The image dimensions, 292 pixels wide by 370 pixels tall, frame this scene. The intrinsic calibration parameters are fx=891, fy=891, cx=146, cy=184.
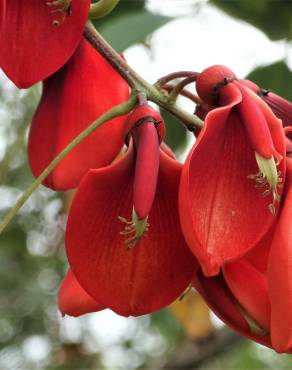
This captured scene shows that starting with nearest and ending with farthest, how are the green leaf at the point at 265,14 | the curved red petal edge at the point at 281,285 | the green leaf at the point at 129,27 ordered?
the curved red petal edge at the point at 281,285
the green leaf at the point at 129,27
the green leaf at the point at 265,14

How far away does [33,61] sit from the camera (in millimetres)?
582

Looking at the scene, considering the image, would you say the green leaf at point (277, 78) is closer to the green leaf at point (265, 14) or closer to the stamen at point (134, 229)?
the green leaf at point (265, 14)

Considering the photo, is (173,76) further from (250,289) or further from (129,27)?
(129,27)

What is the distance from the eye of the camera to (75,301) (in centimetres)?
58

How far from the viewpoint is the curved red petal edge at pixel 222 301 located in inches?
21.7

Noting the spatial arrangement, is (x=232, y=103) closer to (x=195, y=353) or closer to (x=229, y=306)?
(x=229, y=306)

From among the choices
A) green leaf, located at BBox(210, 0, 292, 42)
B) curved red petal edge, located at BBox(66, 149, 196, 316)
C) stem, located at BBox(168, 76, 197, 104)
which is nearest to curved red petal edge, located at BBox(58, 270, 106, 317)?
curved red petal edge, located at BBox(66, 149, 196, 316)

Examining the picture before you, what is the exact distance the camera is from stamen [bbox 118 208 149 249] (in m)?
0.50

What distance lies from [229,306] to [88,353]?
1574 mm

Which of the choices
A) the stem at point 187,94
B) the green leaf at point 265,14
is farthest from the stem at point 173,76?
the green leaf at point 265,14

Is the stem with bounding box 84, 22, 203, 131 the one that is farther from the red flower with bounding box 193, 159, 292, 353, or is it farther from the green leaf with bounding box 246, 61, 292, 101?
the green leaf with bounding box 246, 61, 292, 101

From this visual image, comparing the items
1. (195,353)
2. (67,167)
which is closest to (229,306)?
(67,167)

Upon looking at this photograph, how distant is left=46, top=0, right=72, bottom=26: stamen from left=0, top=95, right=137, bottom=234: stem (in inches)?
2.6

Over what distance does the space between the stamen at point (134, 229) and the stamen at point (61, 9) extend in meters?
0.13
